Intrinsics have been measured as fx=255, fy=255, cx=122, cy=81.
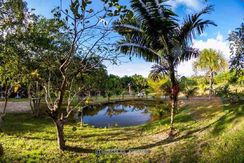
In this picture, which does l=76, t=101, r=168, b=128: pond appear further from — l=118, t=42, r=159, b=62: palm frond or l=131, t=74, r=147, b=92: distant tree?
l=131, t=74, r=147, b=92: distant tree

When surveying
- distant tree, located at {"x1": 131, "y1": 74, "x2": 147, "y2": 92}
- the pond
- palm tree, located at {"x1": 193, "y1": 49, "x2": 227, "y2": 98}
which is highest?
palm tree, located at {"x1": 193, "y1": 49, "x2": 227, "y2": 98}

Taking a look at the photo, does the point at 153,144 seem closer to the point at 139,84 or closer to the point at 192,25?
the point at 192,25

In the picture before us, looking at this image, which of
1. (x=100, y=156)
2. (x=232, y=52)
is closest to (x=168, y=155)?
(x=100, y=156)

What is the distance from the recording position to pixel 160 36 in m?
10.3

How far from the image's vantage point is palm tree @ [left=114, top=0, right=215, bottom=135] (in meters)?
9.96

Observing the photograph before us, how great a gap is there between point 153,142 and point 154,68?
310cm

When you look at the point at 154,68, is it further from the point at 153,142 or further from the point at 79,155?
the point at 79,155

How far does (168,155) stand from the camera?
827 centimetres

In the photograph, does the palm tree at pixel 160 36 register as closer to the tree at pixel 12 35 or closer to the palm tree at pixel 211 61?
the tree at pixel 12 35

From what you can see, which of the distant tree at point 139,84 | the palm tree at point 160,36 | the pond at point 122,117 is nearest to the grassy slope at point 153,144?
the palm tree at point 160,36

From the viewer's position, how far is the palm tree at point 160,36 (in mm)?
9961

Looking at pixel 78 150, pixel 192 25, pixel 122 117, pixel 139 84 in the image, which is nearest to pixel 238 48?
pixel 192 25

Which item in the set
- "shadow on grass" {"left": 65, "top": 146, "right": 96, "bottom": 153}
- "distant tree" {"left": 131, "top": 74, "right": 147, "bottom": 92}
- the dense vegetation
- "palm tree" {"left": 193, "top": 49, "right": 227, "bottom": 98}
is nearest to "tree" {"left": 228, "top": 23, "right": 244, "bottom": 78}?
the dense vegetation

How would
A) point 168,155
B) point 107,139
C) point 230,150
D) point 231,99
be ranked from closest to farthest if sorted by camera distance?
point 230,150 → point 168,155 → point 107,139 → point 231,99
